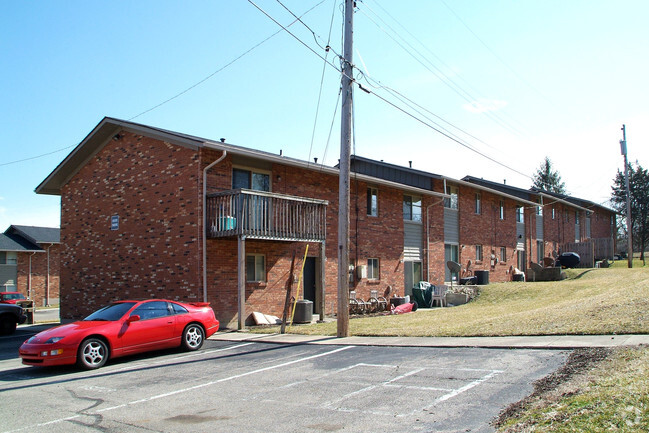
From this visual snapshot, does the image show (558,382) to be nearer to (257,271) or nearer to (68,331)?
(68,331)

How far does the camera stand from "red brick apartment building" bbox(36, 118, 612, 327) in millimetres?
17125

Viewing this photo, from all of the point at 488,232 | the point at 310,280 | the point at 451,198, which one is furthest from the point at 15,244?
the point at 488,232

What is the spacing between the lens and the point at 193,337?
42.8 feet

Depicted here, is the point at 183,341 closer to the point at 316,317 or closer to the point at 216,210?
the point at 216,210

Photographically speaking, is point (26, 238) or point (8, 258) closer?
point (8, 258)

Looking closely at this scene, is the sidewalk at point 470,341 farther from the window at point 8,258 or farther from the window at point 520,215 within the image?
the window at point 8,258

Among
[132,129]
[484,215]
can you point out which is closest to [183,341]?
[132,129]

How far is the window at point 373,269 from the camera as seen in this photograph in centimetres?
2379

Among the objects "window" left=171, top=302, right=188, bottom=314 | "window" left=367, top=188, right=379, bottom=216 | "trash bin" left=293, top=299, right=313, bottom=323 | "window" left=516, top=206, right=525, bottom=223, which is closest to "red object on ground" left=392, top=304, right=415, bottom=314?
"window" left=367, top=188, right=379, bottom=216

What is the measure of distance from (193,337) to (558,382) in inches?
323

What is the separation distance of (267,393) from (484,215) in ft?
86.3

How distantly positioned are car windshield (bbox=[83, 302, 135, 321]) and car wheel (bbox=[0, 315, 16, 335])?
8.15 meters

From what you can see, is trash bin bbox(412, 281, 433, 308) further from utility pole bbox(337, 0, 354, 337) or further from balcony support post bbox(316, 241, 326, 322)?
utility pole bbox(337, 0, 354, 337)

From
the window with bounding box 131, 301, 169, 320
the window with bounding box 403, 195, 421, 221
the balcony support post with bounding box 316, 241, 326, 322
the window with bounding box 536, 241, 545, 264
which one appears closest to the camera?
the window with bounding box 131, 301, 169, 320
